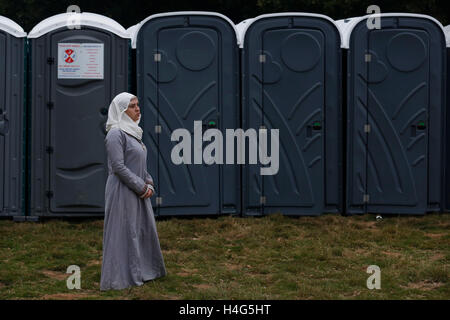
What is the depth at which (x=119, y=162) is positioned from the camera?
18.7 ft

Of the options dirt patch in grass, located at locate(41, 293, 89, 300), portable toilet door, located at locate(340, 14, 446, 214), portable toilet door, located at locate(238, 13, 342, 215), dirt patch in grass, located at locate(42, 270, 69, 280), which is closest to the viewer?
dirt patch in grass, located at locate(41, 293, 89, 300)

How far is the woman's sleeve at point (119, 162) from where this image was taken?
572cm

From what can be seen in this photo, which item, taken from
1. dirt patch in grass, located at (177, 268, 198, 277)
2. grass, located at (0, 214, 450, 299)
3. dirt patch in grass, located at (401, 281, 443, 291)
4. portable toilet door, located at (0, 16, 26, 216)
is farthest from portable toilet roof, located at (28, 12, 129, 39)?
dirt patch in grass, located at (401, 281, 443, 291)

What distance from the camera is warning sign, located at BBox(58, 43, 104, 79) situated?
866 cm

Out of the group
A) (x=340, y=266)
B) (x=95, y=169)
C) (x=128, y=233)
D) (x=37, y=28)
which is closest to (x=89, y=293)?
(x=128, y=233)

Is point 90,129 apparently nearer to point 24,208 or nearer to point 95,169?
point 95,169

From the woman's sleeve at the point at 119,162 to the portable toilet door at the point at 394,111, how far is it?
3.80m

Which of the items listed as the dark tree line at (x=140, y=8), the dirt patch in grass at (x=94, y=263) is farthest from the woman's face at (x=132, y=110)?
the dark tree line at (x=140, y=8)

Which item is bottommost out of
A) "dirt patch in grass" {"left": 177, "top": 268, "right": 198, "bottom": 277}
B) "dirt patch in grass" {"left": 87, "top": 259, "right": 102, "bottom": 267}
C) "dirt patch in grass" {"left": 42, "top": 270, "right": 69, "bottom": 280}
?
"dirt patch in grass" {"left": 42, "top": 270, "right": 69, "bottom": 280}

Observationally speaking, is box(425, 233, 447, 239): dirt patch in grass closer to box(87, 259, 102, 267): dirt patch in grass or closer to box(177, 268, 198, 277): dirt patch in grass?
box(177, 268, 198, 277): dirt patch in grass

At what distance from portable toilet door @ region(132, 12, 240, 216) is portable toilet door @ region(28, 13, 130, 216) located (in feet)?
1.00

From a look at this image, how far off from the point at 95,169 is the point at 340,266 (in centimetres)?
315

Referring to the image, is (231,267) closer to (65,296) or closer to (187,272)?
(187,272)

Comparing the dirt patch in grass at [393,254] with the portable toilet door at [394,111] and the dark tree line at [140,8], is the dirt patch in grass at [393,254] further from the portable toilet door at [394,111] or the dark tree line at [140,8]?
the dark tree line at [140,8]
